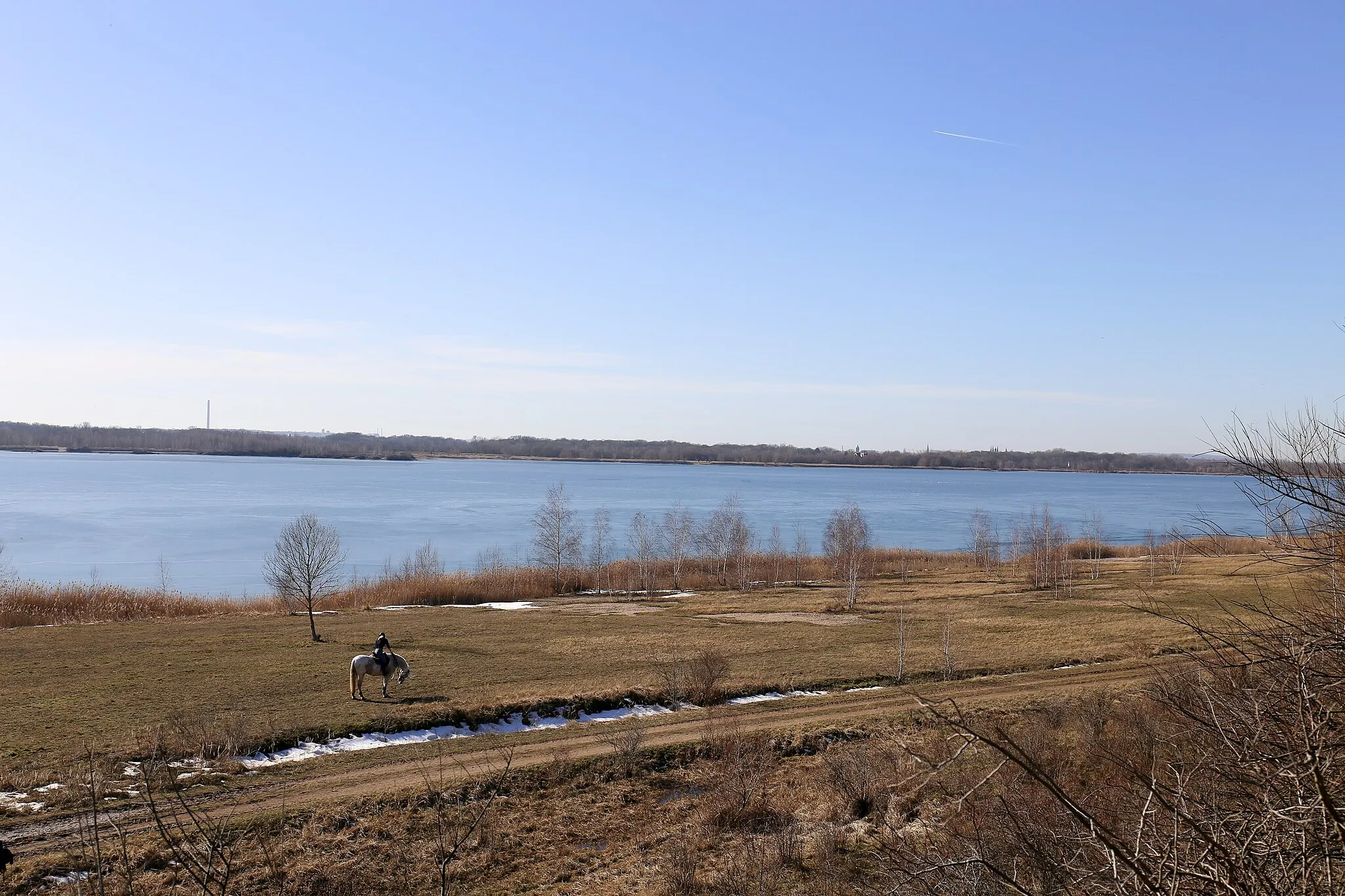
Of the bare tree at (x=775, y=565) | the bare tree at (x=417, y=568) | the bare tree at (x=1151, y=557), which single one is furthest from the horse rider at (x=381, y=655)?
the bare tree at (x=1151, y=557)

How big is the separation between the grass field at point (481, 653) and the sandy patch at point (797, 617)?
205 millimetres

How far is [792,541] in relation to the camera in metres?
82.1

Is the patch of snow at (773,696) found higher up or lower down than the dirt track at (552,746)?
lower down

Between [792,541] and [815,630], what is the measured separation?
148ft

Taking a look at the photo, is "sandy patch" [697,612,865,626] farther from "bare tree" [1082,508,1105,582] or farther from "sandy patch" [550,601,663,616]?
"bare tree" [1082,508,1105,582]

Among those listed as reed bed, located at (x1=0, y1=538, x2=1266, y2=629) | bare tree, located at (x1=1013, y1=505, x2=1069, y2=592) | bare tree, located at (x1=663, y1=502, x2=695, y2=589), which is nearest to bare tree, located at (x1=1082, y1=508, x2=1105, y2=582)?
reed bed, located at (x1=0, y1=538, x2=1266, y2=629)

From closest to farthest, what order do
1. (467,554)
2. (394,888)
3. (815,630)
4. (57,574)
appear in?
(394,888) < (815,630) < (57,574) < (467,554)

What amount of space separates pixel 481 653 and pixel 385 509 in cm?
8070

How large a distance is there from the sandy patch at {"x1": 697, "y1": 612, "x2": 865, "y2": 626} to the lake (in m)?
21.2

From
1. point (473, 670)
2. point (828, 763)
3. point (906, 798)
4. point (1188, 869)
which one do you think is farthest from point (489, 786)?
point (1188, 869)

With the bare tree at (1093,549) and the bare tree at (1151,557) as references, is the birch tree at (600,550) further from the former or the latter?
the bare tree at (1151,557)

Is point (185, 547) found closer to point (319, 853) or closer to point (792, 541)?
point (792, 541)

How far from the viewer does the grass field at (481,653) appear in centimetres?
2028

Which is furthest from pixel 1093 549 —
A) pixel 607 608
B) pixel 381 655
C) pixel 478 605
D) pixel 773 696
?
pixel 381 655
